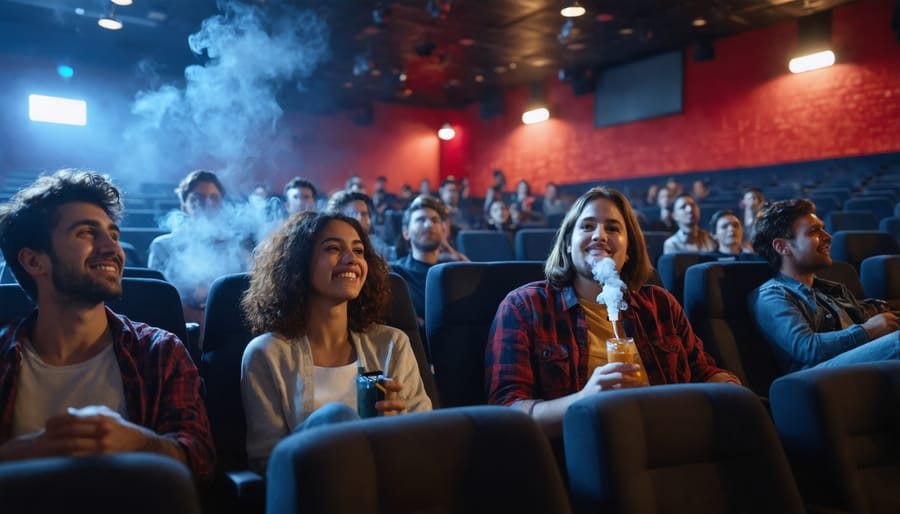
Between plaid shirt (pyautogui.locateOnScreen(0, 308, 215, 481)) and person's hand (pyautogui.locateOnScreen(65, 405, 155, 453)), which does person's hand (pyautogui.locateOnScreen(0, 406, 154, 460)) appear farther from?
plaid shirt (pyautogui.locateOnScreen(0, 308, 215, 481))

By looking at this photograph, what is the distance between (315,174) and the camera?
45.1ft

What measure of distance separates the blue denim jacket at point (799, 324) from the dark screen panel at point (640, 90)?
28.5 feet

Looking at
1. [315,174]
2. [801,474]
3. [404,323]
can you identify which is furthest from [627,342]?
[315,174]

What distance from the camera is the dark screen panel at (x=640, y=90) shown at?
10.6m

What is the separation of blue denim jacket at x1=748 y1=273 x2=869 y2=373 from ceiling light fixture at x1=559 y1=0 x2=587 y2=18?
5.87m

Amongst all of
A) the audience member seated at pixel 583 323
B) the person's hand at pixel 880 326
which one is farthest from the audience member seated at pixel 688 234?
the audience member seated at pixel 583 323

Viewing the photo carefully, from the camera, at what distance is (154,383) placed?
58.4 inches

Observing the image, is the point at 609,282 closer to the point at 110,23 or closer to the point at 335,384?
the point at 335,384

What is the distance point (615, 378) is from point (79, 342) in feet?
3.93

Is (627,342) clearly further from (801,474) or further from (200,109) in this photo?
(200,109)

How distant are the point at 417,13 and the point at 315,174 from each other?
6.02 metres

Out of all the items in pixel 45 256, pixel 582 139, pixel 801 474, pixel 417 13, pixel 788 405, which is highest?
pixel 417 13

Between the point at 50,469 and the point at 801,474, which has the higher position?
the point at 50,469

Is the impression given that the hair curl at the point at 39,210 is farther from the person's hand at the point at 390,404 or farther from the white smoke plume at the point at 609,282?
the white smoke plume at the point at 609,282
